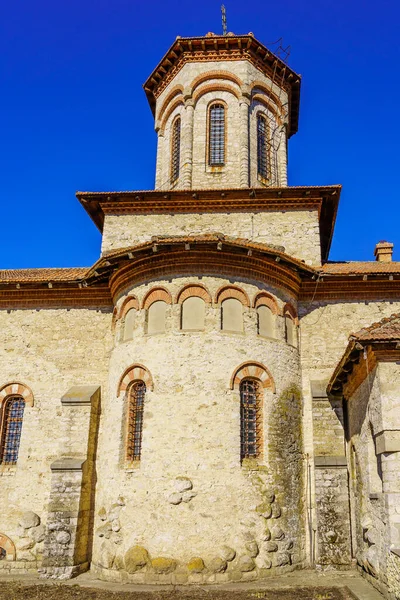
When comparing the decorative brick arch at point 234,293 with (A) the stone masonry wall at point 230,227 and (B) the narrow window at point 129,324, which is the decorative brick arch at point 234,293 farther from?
(A) the stone masonry wall at point 230,227

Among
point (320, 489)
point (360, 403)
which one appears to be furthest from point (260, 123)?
point (320, 489)

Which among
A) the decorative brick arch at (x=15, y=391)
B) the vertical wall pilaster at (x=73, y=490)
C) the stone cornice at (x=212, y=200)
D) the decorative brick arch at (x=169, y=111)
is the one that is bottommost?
the vertical wall pilaster at (x=73, y=490)

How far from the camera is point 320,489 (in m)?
12.1

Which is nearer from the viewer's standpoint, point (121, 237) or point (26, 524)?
point (26, 524)

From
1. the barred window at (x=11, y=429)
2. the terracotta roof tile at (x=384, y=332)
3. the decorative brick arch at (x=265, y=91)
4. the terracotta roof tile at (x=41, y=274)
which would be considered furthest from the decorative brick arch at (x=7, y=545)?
the decorative brick arch at (x=265, y=91)

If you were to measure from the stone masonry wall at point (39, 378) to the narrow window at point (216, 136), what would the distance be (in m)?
6.91

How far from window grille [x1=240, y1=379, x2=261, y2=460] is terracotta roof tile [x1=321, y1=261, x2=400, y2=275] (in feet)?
13.0

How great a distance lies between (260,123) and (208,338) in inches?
395

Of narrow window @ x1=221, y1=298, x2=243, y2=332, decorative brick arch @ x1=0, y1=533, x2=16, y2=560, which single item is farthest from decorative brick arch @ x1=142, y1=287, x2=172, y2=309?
decorative brick arch @ x1=0, y1=533, x2=16, y2=560

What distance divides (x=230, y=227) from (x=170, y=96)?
21.7 feet

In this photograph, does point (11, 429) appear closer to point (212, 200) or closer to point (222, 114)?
point (212, 200)

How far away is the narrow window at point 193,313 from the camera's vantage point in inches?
494

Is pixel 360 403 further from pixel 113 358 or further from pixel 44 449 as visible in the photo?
pixel 44 449

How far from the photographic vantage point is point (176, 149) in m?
18.7
